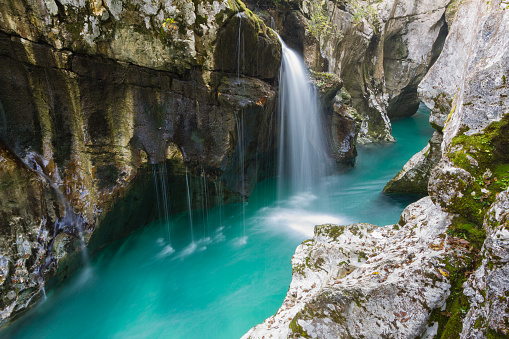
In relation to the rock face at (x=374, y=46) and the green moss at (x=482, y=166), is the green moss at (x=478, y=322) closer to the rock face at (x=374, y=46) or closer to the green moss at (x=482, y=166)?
the green moss at (x=482, y=166)

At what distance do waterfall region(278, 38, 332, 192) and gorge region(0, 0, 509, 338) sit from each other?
0.71 feet

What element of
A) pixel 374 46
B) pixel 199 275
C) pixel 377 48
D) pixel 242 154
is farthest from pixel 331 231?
pixel 377 48

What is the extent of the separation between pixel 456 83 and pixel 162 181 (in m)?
8.76

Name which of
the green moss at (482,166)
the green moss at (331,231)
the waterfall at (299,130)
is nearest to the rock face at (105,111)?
the waterfall at (299,130)

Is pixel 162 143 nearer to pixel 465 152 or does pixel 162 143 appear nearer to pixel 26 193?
pixel 26 193

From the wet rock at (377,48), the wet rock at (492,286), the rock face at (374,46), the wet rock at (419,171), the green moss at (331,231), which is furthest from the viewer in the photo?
the wet rock at (377,48)

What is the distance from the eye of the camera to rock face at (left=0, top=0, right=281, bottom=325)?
216 inches

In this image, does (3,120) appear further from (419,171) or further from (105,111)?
(419,171)

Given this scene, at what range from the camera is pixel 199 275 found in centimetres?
711

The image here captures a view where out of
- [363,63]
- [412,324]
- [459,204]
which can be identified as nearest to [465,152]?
[459,204]

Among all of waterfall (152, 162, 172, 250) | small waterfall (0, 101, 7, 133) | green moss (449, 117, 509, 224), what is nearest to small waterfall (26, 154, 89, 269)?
small waterfall (0, 101, 7, 133)

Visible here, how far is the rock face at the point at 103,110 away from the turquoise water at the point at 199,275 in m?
0.63

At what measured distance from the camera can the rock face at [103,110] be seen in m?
5.48

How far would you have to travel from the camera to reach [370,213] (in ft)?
30.5
